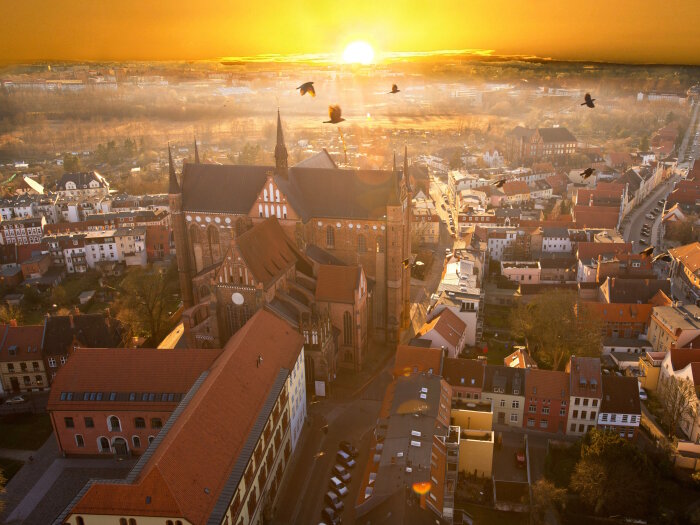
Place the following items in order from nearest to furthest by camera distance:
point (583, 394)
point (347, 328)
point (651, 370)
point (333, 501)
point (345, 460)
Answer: point (333, 501) → point (345, 460) → point (583, 394) → point (651, 370) → point (347, 328)

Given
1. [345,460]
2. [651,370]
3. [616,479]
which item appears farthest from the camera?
[651,370]

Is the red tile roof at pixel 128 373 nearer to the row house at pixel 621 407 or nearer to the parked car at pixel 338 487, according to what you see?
the parked car at pixel 338 487

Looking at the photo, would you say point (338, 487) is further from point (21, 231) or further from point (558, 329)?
point (21, 231)

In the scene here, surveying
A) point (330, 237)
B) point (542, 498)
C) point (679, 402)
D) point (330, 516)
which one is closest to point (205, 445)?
point (330, 516)

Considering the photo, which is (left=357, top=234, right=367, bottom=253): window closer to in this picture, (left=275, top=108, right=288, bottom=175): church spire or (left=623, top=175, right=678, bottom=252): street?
(left=275, top=108, right=288, bottom=175): church spire

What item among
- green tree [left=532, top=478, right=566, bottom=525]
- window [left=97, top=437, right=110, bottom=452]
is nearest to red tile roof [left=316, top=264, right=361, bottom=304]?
window [left=97, top=437, right=110, bottom=452]

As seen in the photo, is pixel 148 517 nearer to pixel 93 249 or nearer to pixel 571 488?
pixel 571 488
